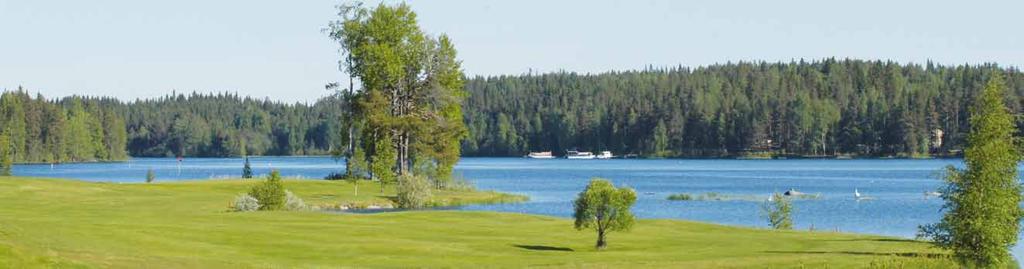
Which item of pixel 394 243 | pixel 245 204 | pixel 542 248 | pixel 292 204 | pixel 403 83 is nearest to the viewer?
pixel 394 243

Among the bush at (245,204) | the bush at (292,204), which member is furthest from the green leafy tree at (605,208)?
the bush at (292,204)

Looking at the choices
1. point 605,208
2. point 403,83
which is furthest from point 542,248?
point 403,83

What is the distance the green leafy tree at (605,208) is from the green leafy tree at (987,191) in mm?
11909

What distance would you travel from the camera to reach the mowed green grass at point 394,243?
127 ft

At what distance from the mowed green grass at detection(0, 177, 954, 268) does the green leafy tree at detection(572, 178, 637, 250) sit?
887 millimetres

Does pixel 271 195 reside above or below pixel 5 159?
below

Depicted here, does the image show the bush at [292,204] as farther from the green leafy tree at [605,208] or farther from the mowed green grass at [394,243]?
the green leafy tree at [605,208]

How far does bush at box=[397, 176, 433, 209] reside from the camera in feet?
291

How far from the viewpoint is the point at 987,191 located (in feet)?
140

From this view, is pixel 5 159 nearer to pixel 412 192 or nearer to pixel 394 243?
pixel 412 192

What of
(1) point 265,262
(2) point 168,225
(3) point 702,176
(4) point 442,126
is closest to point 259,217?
(2) point 168,225

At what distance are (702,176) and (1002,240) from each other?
128 meters

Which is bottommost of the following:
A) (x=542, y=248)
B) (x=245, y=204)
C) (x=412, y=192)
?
(x=542, y=248)

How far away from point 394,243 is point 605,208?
852 cm
